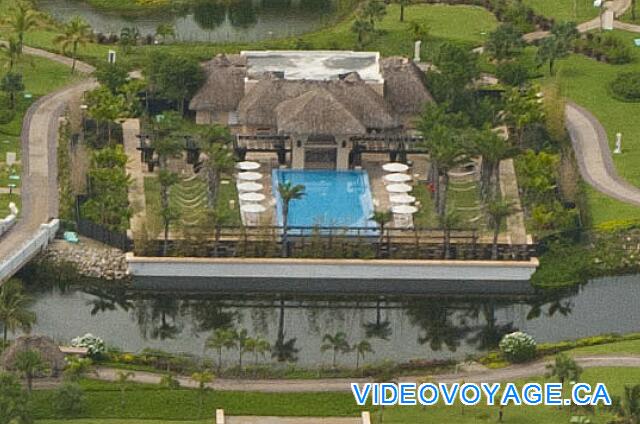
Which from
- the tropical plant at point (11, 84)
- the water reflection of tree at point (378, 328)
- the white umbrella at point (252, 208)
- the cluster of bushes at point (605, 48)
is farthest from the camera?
the cluster of bushes at point (605, 48)

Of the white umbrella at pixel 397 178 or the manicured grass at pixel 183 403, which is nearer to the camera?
the manicured grass at pixel 183 403

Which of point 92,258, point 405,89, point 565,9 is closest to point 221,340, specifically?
point 92,258

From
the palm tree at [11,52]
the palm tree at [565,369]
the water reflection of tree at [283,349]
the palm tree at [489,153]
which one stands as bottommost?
the water reflection of tree at [283,349]

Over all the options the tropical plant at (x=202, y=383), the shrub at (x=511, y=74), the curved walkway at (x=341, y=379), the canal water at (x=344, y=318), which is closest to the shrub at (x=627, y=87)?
the shrub at (x=511, y=74)

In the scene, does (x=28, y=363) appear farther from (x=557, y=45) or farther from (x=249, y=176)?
(x=557, y=45)

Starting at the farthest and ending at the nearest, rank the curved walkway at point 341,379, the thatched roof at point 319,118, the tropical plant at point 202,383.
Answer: the thatched roof at point 319,118 < the curved walkway at point 341,379 < the tropical plant at point 202,383

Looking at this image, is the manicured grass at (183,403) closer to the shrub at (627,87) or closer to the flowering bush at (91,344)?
the flowering bush at (91,344)

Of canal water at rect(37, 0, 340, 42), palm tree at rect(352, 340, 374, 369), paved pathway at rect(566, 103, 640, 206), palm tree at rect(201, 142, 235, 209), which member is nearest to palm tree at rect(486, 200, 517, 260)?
paved pathway at rect(566, 103, 640, 206)
